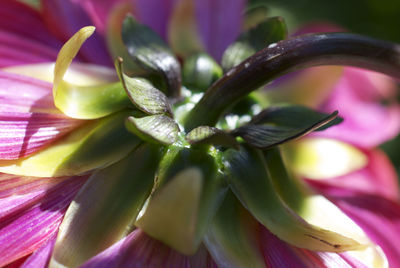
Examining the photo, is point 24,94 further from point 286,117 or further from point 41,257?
point 286,117

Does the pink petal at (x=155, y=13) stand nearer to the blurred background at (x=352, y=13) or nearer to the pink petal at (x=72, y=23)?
the pink petal at (x=72, y=23)

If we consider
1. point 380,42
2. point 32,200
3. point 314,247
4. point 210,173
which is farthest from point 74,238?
point 380,42

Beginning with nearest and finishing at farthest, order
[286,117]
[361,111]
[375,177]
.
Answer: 1. [286,117]
2. [375,177]
3. [361,111]

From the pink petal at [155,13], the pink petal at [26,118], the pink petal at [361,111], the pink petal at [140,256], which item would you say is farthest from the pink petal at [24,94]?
the pink petal at [361,111]

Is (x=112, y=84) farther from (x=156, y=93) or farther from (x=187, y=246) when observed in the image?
(x=187, y=246)

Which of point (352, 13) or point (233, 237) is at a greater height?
point (233, 237)

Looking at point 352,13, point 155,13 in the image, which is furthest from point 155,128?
point 352,13

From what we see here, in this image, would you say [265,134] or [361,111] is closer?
[265,134]
